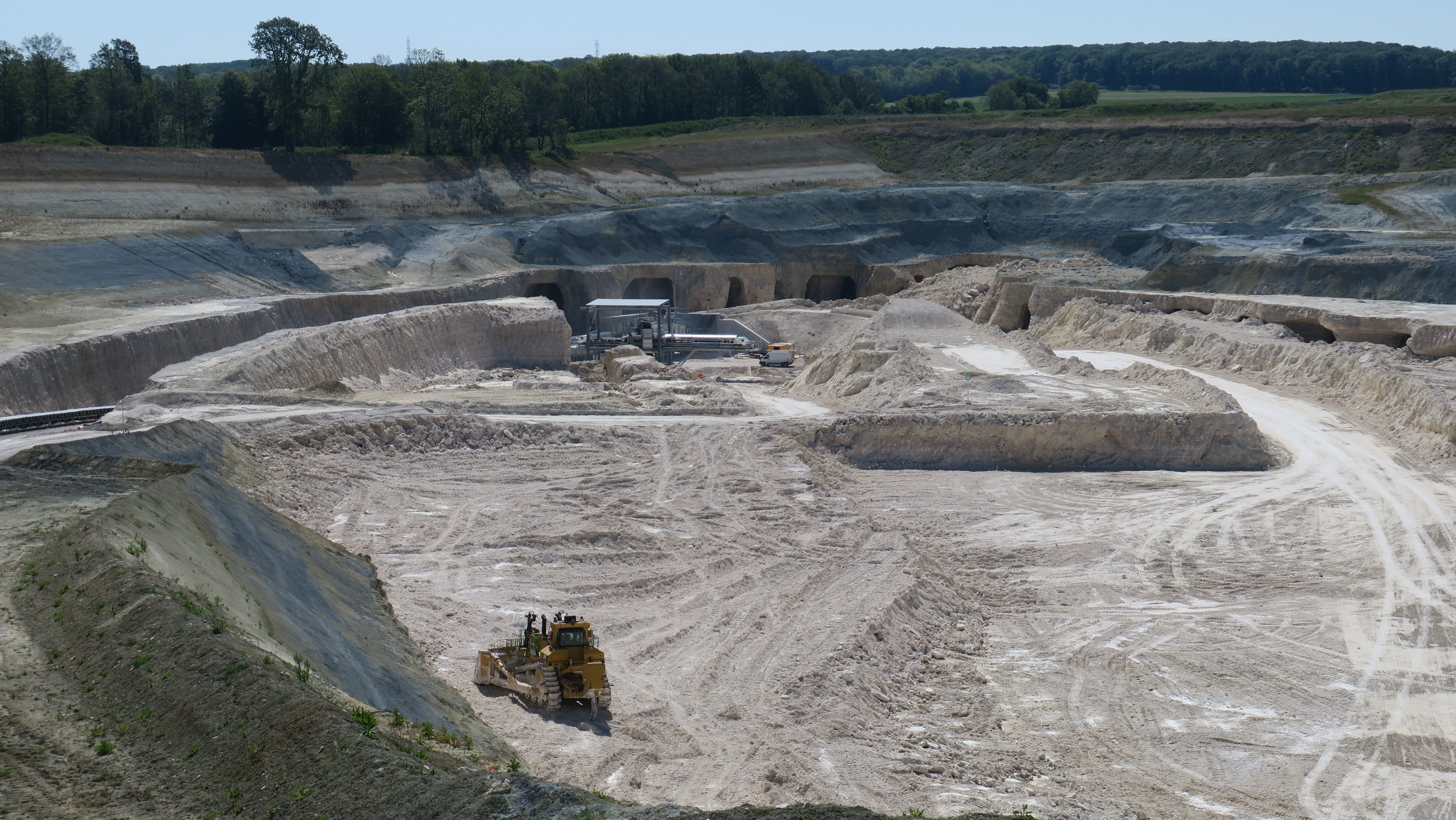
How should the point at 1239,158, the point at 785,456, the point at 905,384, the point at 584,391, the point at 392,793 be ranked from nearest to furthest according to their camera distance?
the point at 392,793, the point at 785,456, the point at 905,384, the point at 584,391, the point at 1239,158

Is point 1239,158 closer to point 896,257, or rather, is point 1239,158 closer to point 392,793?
point 896,257

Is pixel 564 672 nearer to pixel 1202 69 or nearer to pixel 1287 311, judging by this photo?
pixel 1287 311

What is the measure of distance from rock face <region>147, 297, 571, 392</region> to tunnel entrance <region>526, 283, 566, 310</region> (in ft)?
21.5

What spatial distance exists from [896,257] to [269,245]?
28.5 metres

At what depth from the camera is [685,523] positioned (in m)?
20.1

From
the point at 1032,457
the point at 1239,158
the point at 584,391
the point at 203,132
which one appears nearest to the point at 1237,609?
the point at 1032,457

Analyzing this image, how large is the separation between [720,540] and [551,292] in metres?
32.8

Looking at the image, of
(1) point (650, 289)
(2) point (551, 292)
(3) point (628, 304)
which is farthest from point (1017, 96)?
(3) point (628, 304)

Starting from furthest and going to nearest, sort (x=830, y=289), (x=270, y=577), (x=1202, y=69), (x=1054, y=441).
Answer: (x=1202, y=69) < (x=830, y=289) < (x=1054, y=441) < (x=270, y=577)

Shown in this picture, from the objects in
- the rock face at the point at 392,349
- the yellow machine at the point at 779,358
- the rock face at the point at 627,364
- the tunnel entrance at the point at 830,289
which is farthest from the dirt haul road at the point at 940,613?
the tunnel entrance at the point at 830,289

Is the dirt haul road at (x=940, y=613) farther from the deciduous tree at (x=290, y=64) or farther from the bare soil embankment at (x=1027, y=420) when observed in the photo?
the deciduous tree at (x=290, y=64)

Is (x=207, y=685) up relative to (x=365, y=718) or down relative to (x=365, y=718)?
up

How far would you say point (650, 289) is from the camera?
52.9m

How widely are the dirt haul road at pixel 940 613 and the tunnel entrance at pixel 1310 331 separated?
10.8 m
